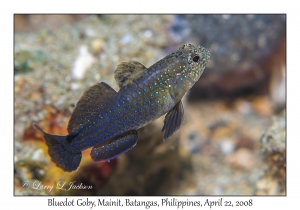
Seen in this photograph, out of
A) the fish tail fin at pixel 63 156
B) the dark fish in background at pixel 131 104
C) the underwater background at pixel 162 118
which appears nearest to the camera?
the dark fish in background at pixel 131 104

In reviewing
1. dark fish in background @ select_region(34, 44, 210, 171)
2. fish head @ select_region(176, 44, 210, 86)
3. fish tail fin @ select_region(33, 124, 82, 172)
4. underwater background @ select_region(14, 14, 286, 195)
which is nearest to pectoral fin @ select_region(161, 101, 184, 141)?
dark fish in background @ select_region(34, 44, 210, 171)

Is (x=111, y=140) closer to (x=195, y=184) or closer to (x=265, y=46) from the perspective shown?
(x=195, y=184)

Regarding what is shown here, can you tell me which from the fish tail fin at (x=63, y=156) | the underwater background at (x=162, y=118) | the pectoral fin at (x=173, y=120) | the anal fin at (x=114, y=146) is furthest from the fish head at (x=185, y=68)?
the underwater background at (x=162, y=118)

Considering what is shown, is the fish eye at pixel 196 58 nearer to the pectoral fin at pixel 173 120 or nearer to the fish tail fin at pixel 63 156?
the pectoral fin at pixel 173 120

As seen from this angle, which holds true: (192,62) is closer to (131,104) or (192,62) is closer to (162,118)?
(131,104)

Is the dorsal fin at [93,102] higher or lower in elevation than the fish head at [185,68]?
lower

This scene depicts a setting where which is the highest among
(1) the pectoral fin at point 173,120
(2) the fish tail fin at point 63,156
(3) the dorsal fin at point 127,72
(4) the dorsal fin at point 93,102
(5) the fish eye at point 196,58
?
(5) the fish eye at point 196,58

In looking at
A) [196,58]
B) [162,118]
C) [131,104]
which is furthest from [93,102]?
[162,118]

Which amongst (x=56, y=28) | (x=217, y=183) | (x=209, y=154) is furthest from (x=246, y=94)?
(x=56, y=28)

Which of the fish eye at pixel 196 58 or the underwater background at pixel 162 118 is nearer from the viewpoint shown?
the fish eye at pixel 196 58
